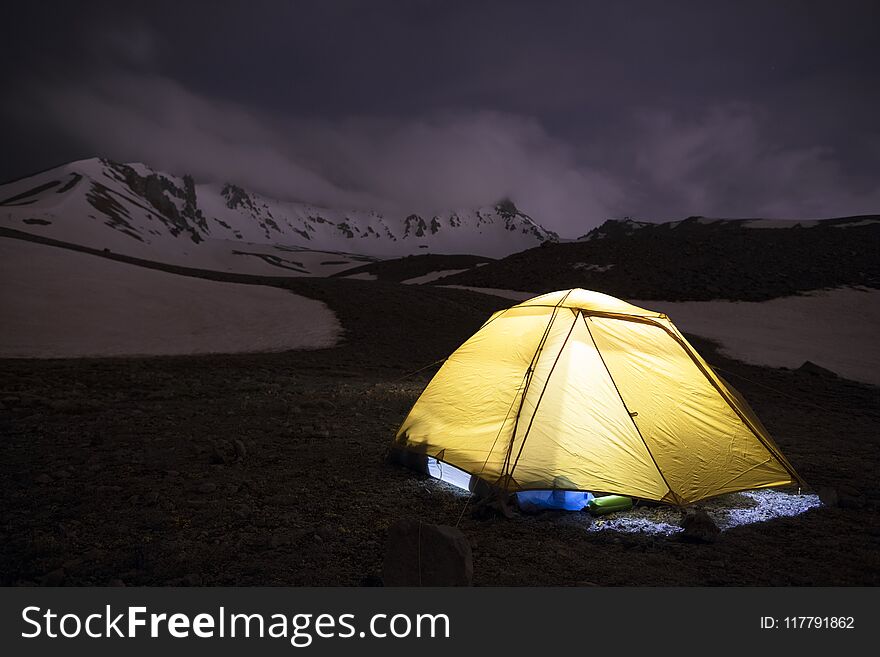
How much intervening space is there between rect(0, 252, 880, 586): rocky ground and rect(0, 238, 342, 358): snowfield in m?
7.85

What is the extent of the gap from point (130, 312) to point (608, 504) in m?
27.1

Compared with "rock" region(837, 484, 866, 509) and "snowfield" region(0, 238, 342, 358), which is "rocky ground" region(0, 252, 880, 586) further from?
"snowfield" region(0, 238, 342, 358)

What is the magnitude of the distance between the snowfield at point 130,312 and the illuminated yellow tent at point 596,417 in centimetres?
1591

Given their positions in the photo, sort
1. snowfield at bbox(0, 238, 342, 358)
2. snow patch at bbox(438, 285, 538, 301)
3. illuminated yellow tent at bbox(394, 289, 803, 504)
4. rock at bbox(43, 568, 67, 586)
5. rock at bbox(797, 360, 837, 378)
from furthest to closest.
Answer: snow patch at bbox(438, 285, 538, 301) < snowfield at bbox(0, 238, 342, 358) < rock at bbox(797, 360, 837, 378) < illuminated yellow tent at bbox(394, 289, 803, 504) < rock at bbox(43, 568, 67, 586)

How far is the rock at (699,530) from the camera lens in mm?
5078

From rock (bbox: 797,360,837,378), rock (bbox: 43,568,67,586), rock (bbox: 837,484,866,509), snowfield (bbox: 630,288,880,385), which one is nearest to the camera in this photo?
rock (bbox: 43,568,67,586)

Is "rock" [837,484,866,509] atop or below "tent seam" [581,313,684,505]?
below

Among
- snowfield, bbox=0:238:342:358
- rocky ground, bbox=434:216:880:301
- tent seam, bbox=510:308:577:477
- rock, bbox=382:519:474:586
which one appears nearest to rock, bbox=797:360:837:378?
tent seam, bbox=510:308:577:477

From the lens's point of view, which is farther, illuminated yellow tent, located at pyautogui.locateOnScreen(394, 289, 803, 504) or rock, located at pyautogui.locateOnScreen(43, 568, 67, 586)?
illuminated yellow tent, located at pyautogui.locateOnScreen(394, 289, 803, 504)

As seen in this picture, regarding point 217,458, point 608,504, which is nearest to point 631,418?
point 608,504

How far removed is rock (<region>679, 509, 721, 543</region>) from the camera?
16.7 ft

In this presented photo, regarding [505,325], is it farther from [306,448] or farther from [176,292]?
[176,292]

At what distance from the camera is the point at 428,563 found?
4.09m

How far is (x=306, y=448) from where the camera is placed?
27.3 ft
